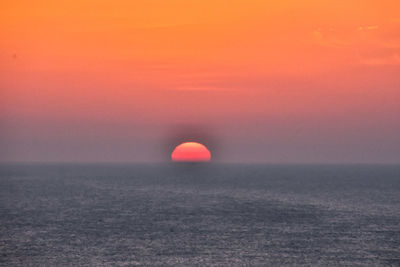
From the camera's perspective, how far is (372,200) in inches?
5295

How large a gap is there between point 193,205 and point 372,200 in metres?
44.4

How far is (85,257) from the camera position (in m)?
58.7

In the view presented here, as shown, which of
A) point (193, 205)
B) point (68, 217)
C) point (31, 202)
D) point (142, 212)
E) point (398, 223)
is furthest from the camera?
point (31, 202)

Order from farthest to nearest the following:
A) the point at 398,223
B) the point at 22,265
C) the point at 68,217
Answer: the point at 68,217 < the point at 398,223 < the point at 22,265

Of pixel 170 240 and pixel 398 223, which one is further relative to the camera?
pixel 398 223

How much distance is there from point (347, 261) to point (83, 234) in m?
34.3

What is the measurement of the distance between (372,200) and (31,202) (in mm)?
77858

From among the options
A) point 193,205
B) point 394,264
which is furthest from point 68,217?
point 394,264

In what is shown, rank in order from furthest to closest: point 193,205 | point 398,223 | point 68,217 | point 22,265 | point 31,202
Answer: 1. point 31,202
2. point 193,205
3. point 68,217
4. point 398,223
5. point 22,265

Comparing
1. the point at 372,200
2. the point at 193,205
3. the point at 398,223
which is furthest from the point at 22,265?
the point at 372,200

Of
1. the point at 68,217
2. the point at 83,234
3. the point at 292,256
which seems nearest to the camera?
the point at 292,256

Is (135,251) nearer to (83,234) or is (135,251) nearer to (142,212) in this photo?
(83,234)

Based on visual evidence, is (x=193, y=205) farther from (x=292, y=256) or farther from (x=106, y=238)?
(x=292, y=256)

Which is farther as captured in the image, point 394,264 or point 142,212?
point 142,212
